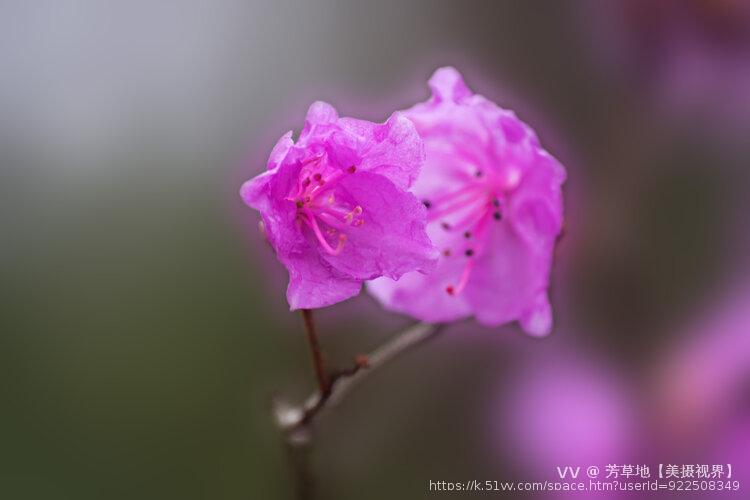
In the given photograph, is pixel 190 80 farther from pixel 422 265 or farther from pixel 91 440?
pixel 422 265

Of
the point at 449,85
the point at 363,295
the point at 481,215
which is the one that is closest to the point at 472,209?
the point at 481,215

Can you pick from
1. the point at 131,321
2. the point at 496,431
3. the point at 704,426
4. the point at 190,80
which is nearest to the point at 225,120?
the point at 190,80

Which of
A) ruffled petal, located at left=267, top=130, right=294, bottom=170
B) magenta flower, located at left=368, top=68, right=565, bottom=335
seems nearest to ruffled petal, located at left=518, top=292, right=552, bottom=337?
magenta flower, located at left=368, top=68, right=565, bottom=335

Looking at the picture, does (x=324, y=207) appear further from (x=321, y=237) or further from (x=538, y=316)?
(x=538, y=316)

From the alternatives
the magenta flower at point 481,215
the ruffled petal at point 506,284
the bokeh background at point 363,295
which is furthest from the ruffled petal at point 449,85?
the bokeh background at point 363,295

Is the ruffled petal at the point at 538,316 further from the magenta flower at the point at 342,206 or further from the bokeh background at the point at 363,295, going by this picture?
the bokeh background at the point at 363,295

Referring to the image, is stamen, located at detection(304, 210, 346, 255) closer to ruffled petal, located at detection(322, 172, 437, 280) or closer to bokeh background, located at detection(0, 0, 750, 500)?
ruffled petal, located at detection(322, 172, 437, 280)
